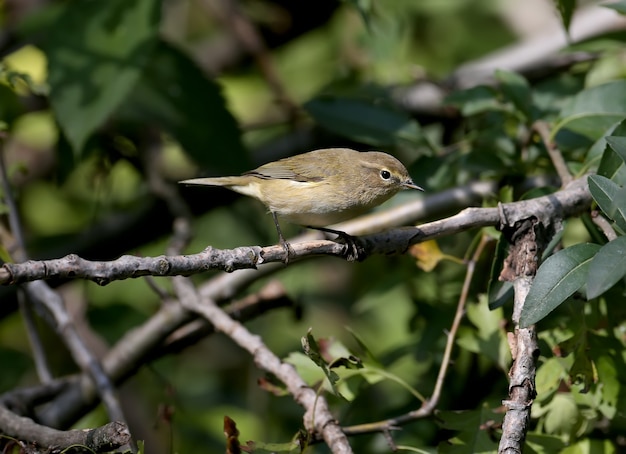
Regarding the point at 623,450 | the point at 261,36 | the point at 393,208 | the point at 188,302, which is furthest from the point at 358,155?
the point at 261,36

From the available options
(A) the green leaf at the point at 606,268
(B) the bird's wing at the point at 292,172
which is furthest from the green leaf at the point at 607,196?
(B) the bird's wing at the point at 292,172

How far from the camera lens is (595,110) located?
128 inches

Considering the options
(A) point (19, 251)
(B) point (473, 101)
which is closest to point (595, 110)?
(B) point (473, 101)

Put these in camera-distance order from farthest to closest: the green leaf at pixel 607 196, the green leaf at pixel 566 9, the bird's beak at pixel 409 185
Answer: the bird's beak at pixel 409 185 < the green leaf at pixel 566 9 < the green leaf at pixel 607 196

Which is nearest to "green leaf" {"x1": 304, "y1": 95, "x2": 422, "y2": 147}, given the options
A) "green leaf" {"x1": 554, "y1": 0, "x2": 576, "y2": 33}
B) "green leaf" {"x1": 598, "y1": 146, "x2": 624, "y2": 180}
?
"green leaf" {"x1": 554, "y1": 0, "x2": 576, "y2": 33}

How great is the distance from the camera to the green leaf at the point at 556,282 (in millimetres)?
2262

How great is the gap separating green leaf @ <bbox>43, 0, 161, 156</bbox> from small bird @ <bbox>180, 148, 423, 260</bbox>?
574mm

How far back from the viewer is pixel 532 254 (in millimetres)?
2641

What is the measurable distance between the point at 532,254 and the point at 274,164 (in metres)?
1.56

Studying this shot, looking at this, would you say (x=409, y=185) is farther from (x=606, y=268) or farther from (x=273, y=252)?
(x=606, y=268)

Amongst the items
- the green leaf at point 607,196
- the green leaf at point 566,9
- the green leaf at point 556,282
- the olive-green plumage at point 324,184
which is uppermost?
the green leaf at point 566,9

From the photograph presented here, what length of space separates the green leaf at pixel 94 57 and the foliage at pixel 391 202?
0.01 metres

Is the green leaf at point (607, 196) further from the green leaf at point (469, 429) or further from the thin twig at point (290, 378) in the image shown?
the thin twig at point (290, 378)

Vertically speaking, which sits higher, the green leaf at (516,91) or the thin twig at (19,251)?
the green leaf at (516,91)
